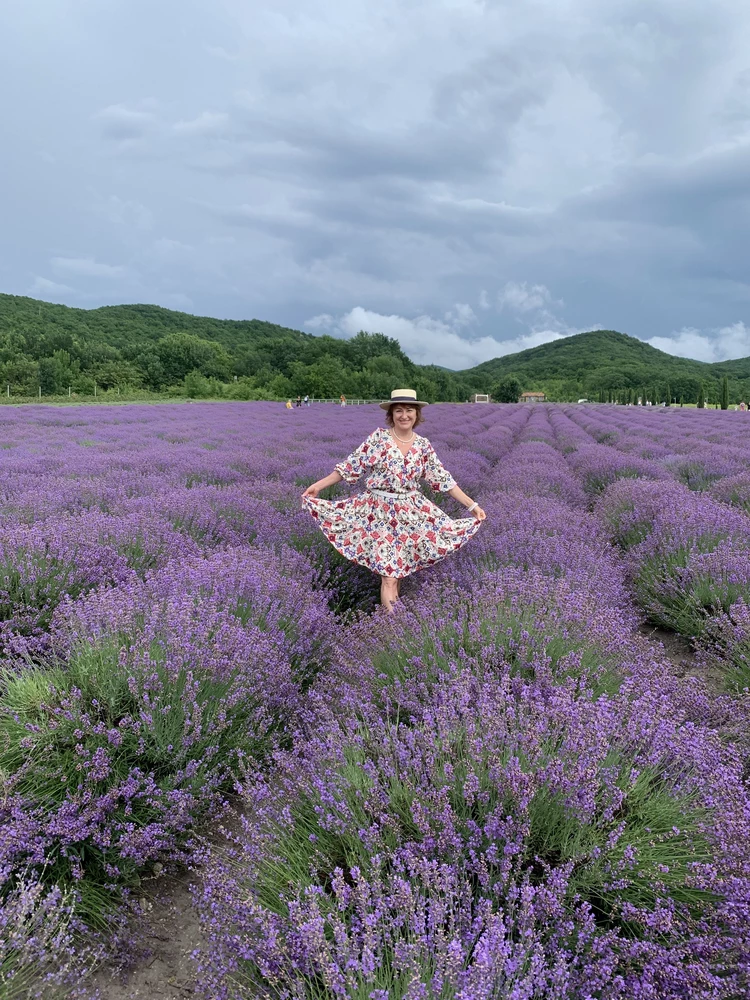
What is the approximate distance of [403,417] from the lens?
11.5 feet

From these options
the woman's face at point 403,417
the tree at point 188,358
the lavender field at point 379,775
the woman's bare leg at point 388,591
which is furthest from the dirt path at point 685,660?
the tree at point 188,358

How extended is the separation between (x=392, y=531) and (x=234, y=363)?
67.0 metres

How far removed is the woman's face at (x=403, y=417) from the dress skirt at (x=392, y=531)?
0.41m

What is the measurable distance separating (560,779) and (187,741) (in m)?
1.12

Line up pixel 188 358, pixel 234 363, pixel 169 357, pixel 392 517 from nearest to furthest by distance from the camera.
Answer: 1. pixel 392 517
2. pixel 169 357
3. pixel 188 358
4. pixel 234 363

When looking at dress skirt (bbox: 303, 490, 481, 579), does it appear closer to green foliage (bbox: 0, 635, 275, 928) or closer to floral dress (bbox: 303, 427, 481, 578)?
floral dress (bbox: 303, 427, 481, 578)

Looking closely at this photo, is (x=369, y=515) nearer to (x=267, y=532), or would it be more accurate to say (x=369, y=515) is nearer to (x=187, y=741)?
(x=267, y=532)

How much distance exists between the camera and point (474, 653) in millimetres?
2209

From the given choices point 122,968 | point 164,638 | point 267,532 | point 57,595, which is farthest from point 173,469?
point 122,968

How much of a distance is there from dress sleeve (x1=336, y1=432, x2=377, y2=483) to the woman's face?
0.17m

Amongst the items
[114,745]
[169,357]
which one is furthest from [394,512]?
[169,357]

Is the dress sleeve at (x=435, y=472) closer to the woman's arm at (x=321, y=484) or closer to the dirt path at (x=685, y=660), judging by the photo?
the woman's arm at (x=321, y=484)

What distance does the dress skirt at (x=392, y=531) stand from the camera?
3.49m

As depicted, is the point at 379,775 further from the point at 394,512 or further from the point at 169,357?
the point at 169,357
